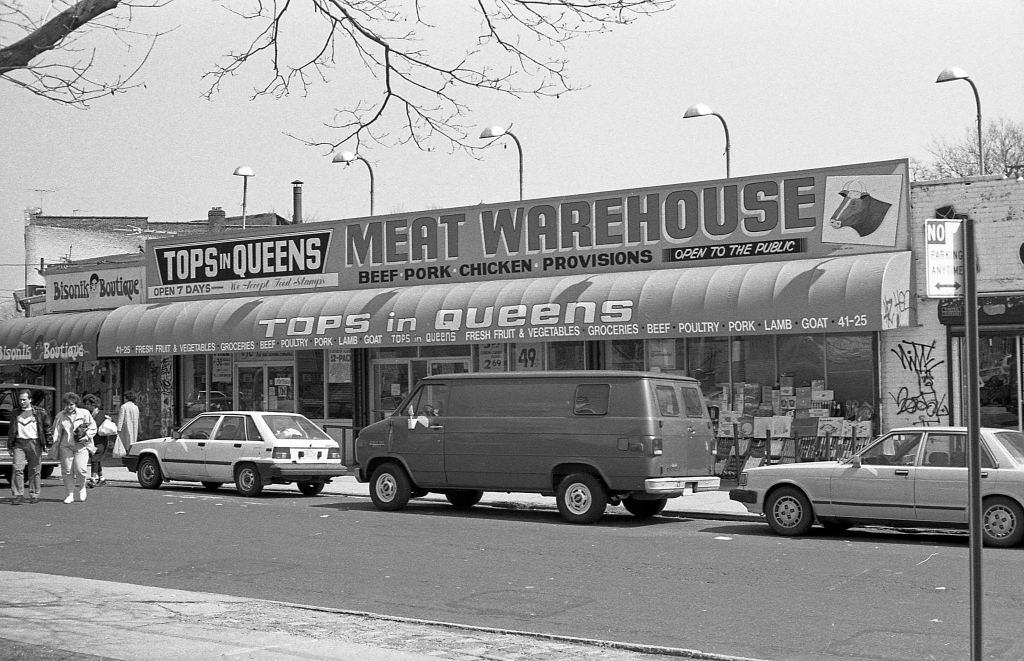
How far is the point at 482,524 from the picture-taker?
642 inches

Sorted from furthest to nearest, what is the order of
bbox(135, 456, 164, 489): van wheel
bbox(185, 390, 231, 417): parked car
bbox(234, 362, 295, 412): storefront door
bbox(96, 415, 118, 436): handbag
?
bbox(185, 390, 231, 417): parked car
bbox(234, 362, 295, 412): storefront door
bbox(96, 415, 118, 436): handbag
bbox(135, 456, 164, 489): van wheel

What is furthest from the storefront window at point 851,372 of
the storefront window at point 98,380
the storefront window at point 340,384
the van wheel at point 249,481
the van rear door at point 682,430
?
the storefront window at point 98,380

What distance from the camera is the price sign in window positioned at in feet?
79.8

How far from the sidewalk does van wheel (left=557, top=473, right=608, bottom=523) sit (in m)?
1.87

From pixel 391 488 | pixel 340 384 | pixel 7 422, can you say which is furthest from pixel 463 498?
pixel 7 422

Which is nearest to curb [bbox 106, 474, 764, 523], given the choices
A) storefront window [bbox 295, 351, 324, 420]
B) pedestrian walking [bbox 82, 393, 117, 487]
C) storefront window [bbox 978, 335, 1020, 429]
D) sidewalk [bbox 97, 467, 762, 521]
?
sidewalk [bbox 97, 467, 762, 521]

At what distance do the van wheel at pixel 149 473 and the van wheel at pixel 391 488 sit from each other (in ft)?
21.1

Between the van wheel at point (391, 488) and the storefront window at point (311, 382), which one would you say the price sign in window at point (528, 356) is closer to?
the storefront window at point (311, 382)

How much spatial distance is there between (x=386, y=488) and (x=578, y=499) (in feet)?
11.2

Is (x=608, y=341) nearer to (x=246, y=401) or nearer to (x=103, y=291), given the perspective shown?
(x=246, y=401)

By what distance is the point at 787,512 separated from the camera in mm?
14836

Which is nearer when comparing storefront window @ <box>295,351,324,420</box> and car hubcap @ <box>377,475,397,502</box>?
car hubcap @ <box>377,475,397,502</box>

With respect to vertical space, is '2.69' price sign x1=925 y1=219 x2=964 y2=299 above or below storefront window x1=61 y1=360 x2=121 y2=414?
above

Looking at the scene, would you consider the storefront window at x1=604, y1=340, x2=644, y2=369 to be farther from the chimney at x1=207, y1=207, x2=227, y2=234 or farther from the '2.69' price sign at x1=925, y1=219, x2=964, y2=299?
the chimney at x1=207, y1=207, x2=227, y2=234
